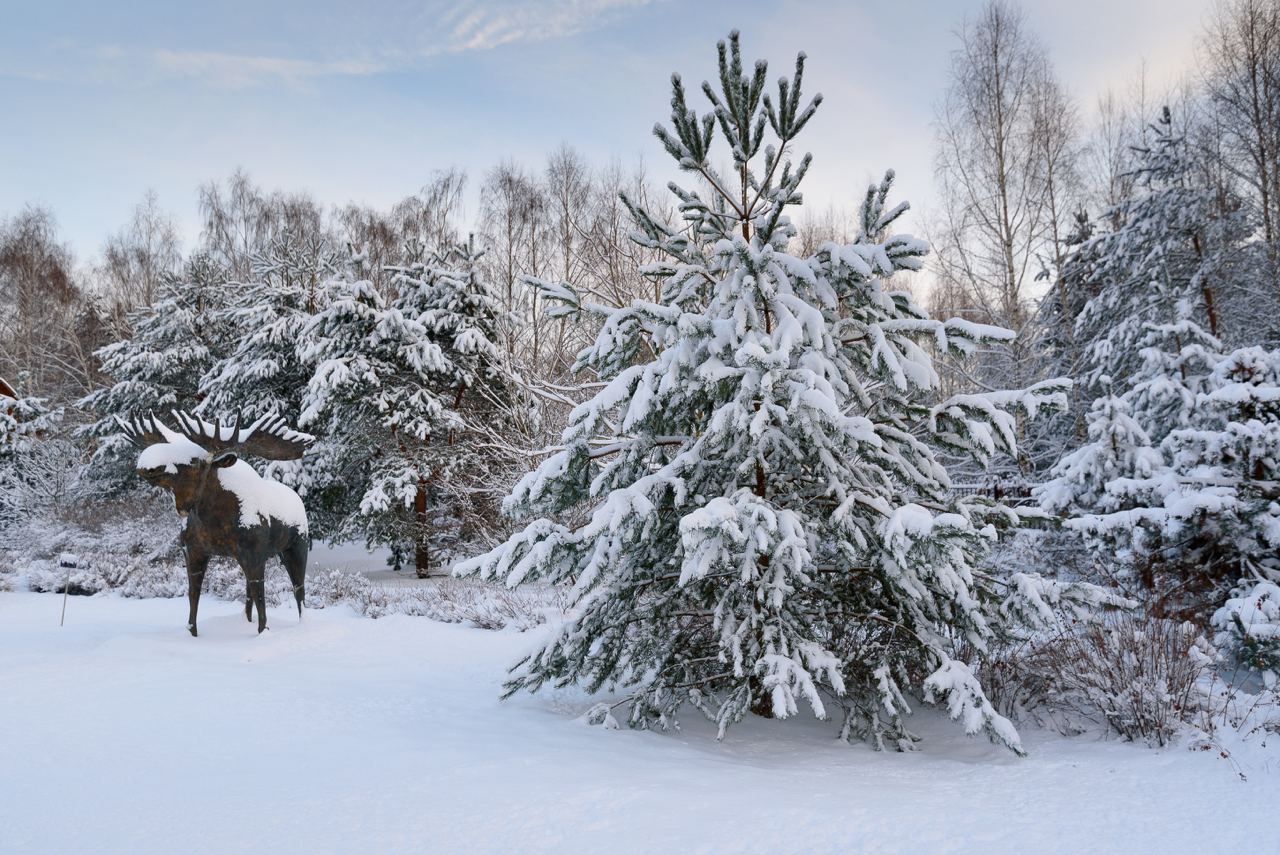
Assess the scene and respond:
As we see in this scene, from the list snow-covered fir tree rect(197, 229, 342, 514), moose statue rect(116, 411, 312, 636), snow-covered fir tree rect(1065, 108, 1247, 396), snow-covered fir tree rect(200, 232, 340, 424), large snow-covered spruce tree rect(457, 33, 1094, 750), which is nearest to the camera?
large snow-covered spruce tree rect(457, 33, 1094, 750)

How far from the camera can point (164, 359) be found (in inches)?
711

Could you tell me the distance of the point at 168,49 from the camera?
11359 millimetres

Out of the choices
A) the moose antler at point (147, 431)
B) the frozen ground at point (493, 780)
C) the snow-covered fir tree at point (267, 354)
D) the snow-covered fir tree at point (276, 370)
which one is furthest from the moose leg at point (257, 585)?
A: the snow-covered fir tree at point (267, 354)

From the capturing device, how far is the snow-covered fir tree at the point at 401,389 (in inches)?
587

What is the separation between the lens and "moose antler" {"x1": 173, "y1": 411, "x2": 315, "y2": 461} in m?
6.21

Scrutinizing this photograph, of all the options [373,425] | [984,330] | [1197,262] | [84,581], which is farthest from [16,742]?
[1197,262]

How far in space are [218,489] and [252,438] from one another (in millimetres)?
618

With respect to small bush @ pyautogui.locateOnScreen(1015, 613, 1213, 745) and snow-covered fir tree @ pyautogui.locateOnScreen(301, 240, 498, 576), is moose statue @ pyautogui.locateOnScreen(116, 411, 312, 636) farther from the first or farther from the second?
snow-covered fir tree @ pyautogui.locateOnScreen(301, 240, 498, 576)

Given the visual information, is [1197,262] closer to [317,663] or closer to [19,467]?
[317,663]

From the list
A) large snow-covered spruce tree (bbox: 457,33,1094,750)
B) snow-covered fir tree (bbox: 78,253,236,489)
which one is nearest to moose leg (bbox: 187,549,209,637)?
large snow-covered spruce tree (bbox: 457,33,1094,750)

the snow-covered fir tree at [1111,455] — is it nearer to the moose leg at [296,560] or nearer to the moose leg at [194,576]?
the moose leg at [296,560]

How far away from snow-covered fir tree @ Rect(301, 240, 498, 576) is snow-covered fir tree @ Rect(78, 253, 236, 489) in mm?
4878

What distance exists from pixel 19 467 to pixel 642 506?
21.0 meters

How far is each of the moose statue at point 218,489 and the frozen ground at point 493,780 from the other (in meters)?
1.16
